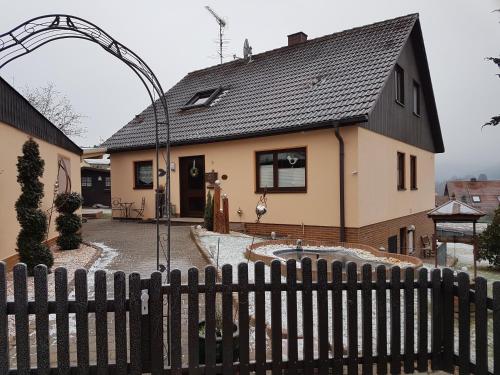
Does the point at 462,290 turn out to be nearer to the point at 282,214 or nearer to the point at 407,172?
the point at 282,214

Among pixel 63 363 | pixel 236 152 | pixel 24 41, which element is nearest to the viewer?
pixel 63 363

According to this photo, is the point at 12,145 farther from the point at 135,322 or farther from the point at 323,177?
the point at 323,177

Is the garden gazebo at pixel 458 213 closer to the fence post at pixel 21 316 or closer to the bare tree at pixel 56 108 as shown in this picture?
the fence post at pixel 21 316

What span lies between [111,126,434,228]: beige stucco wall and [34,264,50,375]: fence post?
8516 millimetres

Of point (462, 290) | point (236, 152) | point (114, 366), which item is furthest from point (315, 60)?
point (114, 366)

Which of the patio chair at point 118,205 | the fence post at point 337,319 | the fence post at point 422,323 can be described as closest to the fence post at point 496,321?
the fence post at point 422,323

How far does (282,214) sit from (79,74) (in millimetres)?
24512

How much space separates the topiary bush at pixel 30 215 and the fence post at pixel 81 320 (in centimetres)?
404

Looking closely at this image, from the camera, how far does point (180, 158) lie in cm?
1480

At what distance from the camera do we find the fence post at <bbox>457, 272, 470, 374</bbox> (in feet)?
12.1

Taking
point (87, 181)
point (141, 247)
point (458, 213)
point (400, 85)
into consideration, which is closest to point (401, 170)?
point (400, 85)

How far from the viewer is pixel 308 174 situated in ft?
37.3

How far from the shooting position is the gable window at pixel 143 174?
16.0 meters

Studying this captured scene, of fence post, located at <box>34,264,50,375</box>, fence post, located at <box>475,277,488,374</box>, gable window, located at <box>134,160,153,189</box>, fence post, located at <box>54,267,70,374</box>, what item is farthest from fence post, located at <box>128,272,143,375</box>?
gable window, located at <box>134,160,153,189</box>
